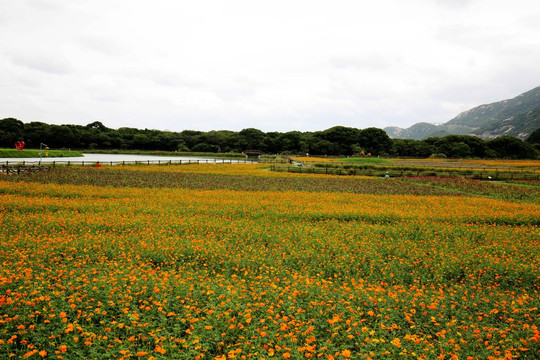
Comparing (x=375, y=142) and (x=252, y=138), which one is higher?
(x=252, y=138)

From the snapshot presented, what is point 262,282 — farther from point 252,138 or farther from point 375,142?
point 252,138

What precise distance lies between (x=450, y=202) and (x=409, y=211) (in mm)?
6269

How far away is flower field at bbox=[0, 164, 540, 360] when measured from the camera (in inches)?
219

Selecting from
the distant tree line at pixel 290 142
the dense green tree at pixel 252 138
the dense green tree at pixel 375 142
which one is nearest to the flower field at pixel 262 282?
the distant tree line at pixel 290 142

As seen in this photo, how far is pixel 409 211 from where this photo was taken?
19625 mm

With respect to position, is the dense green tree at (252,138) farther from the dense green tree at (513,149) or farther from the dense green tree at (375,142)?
the dense green tree at (513,149)

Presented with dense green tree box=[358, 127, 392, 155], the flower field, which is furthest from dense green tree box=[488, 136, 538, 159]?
the flower field

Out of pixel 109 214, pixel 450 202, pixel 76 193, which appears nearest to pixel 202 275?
pixel 109 214

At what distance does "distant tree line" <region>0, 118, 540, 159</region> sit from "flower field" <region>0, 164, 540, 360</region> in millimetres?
98334

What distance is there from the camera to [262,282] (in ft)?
27.9

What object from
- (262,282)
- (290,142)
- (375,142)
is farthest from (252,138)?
(262,282)

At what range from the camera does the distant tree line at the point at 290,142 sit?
10691 centimetres

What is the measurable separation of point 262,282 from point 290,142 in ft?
386

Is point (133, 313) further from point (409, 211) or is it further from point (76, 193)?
point (76, 193)
